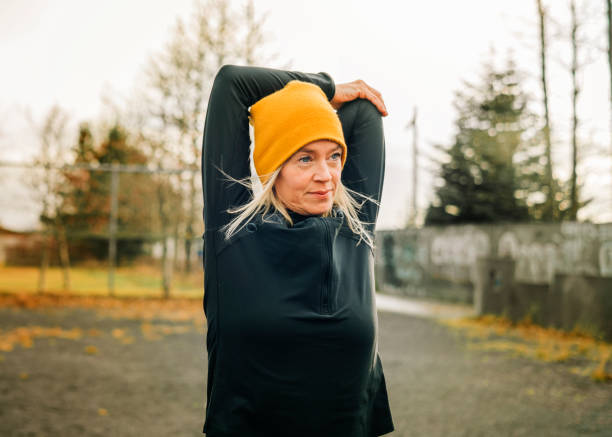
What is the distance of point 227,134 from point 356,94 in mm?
382

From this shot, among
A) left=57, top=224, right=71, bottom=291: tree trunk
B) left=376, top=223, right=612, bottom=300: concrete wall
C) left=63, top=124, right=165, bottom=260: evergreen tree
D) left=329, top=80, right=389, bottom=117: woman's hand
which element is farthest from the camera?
left=63, top=124, right=165, bottom=260: evergreen tree

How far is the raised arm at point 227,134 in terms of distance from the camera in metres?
1.27

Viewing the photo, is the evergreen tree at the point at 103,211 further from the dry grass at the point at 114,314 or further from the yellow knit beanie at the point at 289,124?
the yellow knit beanie at the point at 289,124

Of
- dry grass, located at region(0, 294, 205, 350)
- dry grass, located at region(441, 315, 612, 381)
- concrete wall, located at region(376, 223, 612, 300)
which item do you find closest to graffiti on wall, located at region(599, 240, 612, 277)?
concrete wall, located at region(376, 223, 612, 300)

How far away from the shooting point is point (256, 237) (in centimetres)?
122

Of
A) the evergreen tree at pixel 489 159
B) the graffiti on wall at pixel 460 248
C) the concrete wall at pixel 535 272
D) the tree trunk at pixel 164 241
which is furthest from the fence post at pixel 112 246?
the evergreen tree at pixel 489 159

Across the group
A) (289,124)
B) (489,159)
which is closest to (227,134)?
(289,124)

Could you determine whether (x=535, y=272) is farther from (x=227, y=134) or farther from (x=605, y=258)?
(x=227, y=134)

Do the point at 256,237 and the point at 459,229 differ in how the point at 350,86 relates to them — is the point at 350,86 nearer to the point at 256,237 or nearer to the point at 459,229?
the point at 256,237

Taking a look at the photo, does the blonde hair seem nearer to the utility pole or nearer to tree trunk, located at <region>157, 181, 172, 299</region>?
tree trunk, located at <region>157, 181, 172, 299</region>

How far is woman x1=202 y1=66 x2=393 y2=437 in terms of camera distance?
46.0 inches

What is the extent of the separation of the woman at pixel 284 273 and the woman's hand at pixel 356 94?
0.08 m

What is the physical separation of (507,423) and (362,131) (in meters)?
3.45

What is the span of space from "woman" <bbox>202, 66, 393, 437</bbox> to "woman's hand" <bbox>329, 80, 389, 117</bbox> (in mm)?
83
